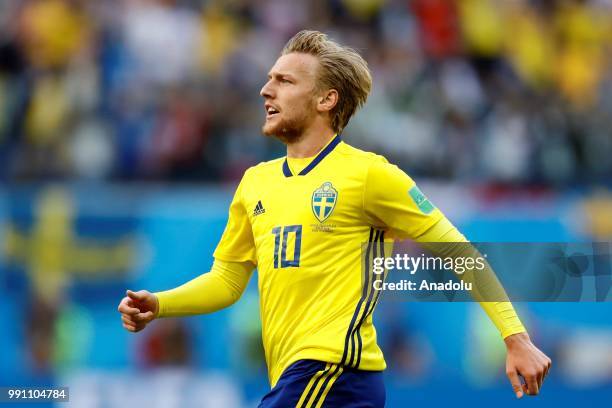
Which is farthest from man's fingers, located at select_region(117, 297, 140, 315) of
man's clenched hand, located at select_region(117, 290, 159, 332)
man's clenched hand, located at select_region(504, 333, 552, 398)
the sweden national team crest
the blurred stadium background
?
the blurred stadium background

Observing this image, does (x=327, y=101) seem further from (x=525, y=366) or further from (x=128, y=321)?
(x=525, y=366)

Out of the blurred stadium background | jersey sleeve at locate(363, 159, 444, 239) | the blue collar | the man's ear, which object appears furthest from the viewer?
the blurred stadium background

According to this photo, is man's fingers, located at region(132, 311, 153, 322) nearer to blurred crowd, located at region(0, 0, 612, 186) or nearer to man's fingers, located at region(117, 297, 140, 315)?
man's fingers, located at region(117, 297, 140, 315)

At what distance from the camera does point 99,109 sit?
10.8 metres

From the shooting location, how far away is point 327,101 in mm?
5117

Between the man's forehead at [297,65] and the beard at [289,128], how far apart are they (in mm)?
208

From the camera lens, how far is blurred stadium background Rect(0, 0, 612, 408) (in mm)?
9578

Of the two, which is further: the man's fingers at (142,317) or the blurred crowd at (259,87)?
the blurred crowd at (259,87)

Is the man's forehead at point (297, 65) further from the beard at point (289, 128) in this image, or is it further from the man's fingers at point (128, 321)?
the man's fingers at point (128, 321)

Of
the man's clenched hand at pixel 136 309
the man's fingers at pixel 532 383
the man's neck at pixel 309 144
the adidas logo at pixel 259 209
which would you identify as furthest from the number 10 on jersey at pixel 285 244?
the man's fingers at pixel 532 383

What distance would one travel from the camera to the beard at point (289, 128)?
503 centimetres

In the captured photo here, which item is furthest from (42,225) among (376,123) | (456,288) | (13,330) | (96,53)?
(456,288)

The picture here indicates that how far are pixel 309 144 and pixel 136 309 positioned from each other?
3.42ft

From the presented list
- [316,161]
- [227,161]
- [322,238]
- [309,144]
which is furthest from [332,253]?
[227,161]
